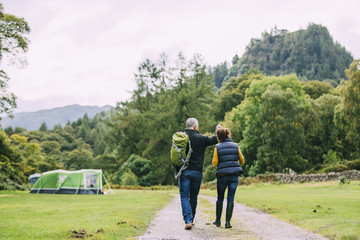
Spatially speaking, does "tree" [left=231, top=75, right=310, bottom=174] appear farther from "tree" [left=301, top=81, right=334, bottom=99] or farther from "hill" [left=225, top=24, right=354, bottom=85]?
"hill" [left=225, top=24, right=354, bottom=85]

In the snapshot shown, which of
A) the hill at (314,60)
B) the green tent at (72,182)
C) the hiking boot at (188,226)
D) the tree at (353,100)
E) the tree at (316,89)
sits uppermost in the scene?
the hill at (314,60)

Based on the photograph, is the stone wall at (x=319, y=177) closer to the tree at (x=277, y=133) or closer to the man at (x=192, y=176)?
the tree at (x=277, y=133)

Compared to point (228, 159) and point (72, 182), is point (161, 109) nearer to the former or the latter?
point (72, 182)

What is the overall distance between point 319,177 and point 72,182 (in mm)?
24260

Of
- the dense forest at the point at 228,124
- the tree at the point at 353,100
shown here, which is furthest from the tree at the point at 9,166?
the tree at the point at 353,100

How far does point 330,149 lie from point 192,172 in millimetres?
46753

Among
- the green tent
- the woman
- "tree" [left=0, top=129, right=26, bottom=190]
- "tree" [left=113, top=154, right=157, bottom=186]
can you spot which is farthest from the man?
"tree" [left=113, top=154, right=157, bottom=186]

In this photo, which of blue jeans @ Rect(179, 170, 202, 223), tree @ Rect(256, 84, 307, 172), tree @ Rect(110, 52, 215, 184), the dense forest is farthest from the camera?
tree @ Rect(110, 52, 215, 184)

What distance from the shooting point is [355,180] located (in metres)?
31.3

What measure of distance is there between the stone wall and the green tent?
65.8ft

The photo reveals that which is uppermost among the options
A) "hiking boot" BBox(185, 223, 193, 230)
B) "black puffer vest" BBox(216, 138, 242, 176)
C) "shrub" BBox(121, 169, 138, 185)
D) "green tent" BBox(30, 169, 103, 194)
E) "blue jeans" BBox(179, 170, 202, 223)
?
"black puffer vest" BBox(216, 138, 242, 176)

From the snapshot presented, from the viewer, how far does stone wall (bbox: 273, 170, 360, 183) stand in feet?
107

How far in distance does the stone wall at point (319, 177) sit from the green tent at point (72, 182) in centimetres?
2004

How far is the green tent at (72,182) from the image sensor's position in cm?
2897
